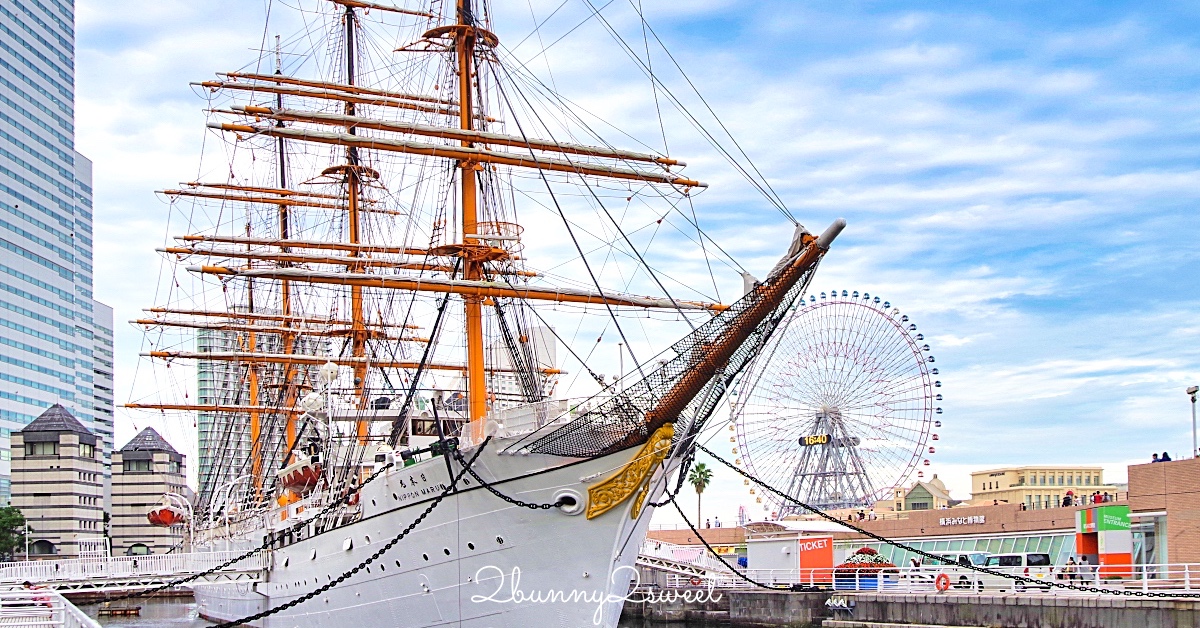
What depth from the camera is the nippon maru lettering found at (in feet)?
167

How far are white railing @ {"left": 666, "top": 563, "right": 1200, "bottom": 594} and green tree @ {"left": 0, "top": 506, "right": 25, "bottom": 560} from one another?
54.9 m

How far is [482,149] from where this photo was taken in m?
33.2

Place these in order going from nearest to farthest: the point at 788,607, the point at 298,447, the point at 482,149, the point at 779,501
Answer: the point at 482,149, the point at 788,607, the point at 298,447, the point at 779,501

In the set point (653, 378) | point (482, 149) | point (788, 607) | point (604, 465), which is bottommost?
point (788, 607)

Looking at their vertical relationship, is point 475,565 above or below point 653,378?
below

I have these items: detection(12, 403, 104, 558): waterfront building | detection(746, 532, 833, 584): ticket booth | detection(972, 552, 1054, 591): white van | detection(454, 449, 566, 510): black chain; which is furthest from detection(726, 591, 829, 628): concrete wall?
detection(12, 403, 104, 558): waterfront building

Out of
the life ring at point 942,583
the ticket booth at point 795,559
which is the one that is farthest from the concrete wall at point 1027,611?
the ticket booth at point 795,559

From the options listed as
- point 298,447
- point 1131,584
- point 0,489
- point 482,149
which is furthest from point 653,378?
point 0,489

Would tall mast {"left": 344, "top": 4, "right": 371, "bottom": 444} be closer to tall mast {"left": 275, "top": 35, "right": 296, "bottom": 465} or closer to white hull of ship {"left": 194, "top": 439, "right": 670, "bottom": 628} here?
tall mast {"left": 275, "top": 35, "right": 296, "bottom": 465}

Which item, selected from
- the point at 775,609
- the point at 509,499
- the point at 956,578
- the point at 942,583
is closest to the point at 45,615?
the point at 509,499

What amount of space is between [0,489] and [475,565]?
3290 inches

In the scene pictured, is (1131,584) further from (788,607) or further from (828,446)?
(828,446)

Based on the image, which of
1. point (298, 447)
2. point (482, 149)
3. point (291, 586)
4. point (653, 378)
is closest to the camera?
point (653, 378)

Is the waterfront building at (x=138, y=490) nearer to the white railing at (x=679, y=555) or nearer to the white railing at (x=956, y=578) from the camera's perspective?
the white railing at (x=679, y=555)
